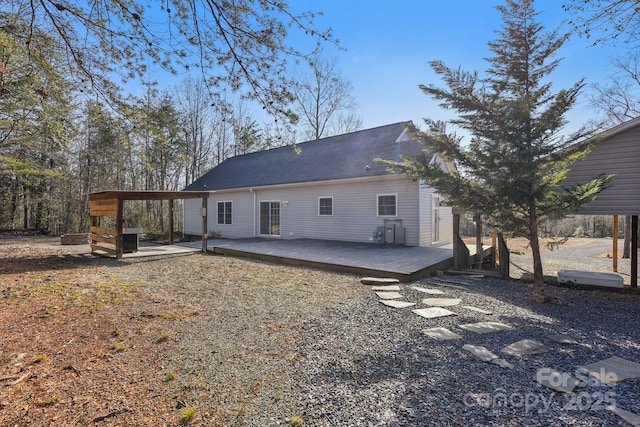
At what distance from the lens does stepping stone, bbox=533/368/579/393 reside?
7.44ft

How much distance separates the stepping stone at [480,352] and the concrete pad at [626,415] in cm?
82

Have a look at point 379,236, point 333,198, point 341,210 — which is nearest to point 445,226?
point 379,236

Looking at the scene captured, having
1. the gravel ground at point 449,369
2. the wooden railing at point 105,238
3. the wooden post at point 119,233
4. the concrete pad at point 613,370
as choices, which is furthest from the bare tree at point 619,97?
the wooden railing at point 105,238

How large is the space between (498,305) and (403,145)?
26.1ft

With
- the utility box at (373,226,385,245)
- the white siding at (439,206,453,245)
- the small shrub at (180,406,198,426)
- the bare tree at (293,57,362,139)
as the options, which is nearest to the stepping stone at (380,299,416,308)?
the small shrub at (180,406,198,426)

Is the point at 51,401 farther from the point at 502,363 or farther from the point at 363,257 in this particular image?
the point at 363,257

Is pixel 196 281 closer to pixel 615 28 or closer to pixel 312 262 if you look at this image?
pixel 312 262

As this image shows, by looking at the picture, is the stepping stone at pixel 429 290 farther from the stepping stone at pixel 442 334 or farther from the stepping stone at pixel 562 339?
the stepping stone at pixel 562 339

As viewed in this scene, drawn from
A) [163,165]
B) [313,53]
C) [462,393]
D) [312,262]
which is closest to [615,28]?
[313,53]

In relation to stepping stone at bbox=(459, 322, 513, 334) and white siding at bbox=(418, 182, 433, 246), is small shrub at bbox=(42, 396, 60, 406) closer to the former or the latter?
stepping stone at bbox=(459, 322, 513, 334)

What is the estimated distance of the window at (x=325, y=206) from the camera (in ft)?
39.5

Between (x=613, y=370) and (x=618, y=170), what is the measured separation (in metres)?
5.18

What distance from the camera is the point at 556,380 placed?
237 cm

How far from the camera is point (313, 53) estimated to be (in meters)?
3.47
